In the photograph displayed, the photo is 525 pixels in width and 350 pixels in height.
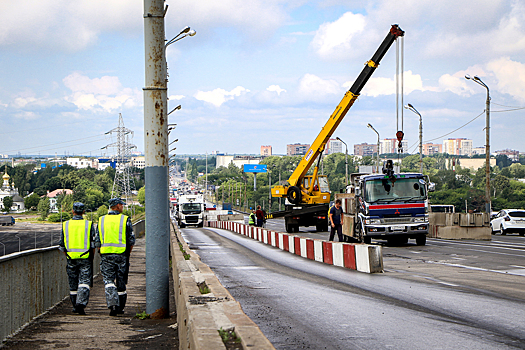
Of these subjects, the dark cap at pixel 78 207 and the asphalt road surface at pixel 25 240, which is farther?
the asphalt road surface at pixel 25 240

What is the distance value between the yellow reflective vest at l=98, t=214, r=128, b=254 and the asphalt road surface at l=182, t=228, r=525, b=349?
83.5 inches

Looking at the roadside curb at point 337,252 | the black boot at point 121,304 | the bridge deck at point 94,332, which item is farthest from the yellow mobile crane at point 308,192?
the black boot at point 121,304

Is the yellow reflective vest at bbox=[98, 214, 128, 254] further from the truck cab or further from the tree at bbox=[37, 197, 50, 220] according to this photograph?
the tree at bbox=[37, 197, 50, 220]

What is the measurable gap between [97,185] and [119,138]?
92124mm

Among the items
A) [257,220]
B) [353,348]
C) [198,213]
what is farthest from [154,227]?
[198,213]

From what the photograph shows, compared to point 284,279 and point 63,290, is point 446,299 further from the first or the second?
point 63,290

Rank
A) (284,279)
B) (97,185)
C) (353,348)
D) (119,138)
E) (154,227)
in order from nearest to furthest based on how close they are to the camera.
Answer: (353,348) < (154,227) < (284,279) < (119,138) < (97,185)

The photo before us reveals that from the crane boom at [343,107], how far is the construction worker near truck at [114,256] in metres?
21.6

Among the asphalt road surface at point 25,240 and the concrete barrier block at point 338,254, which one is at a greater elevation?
the concrete barrier block at point 338,254

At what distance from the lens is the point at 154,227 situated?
26.7ft

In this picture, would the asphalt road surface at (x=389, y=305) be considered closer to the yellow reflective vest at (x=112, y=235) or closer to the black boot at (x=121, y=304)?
the black boot at (x=121, y=304)

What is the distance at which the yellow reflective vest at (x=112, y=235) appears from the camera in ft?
29.5

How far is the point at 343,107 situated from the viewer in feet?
103

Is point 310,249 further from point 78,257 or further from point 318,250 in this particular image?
point 78,257
